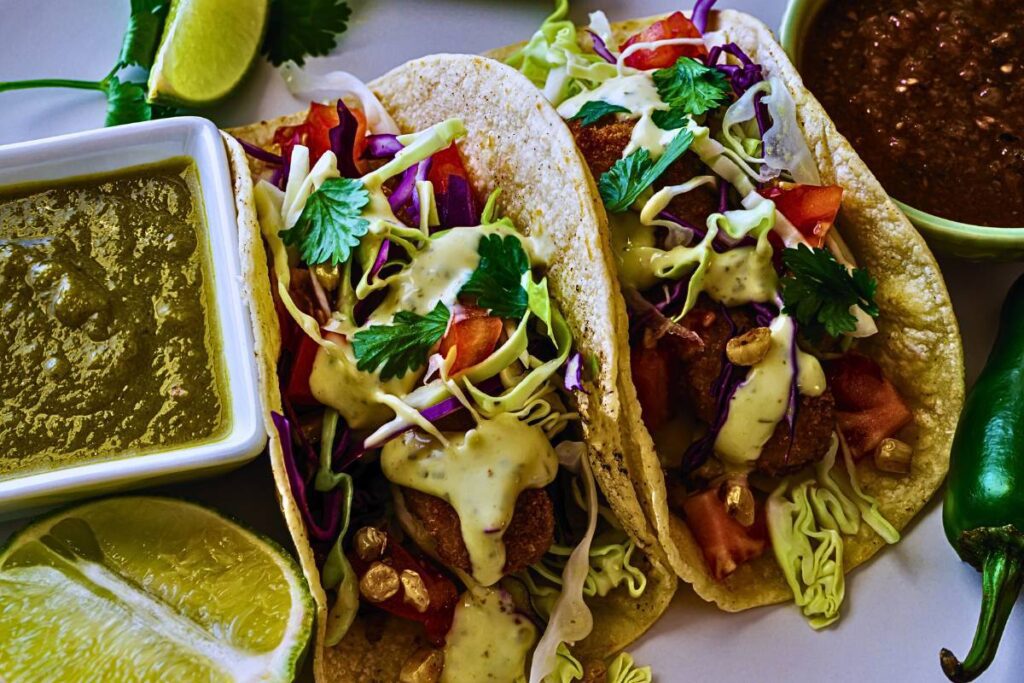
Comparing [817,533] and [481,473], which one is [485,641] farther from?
[817,533]

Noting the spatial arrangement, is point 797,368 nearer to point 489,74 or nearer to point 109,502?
point 489,74

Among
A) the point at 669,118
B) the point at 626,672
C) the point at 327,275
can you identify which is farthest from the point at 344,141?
the point at 626,672

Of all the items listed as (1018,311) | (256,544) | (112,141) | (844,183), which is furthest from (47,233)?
(1018,311)

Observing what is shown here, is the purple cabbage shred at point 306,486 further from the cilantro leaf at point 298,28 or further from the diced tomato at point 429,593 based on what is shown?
the cilantro leaf at point 298,28

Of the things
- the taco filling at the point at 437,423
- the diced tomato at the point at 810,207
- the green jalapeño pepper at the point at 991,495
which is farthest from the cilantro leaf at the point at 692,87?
the green jalapeño pepper at the point at 991,495

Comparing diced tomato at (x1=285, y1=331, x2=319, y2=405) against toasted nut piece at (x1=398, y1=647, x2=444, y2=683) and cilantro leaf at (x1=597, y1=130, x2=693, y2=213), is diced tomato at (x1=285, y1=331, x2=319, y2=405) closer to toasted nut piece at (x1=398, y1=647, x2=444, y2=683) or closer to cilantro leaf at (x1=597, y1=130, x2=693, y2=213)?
toasted nut piece at (x1=398, y1=647, x2=444, y2=683)

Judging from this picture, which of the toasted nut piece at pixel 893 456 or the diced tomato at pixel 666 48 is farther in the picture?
the diced tomato at pixel 666 48

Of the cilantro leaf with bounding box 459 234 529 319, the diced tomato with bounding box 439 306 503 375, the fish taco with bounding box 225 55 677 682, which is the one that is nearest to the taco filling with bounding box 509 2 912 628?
the fish taco with bounding box 225 55 677 682
